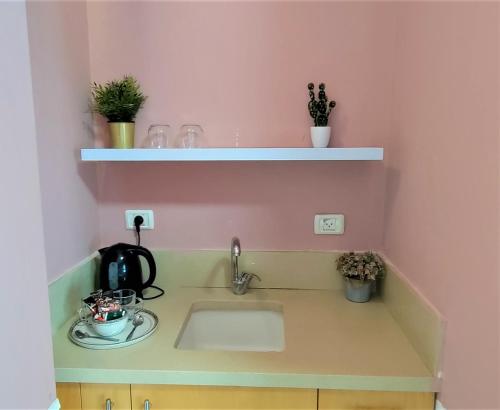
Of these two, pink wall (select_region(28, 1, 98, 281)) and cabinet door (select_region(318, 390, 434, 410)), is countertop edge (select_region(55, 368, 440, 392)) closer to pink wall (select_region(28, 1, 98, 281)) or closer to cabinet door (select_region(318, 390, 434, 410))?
cabinet door (select_region(318, 390, 434, 410))

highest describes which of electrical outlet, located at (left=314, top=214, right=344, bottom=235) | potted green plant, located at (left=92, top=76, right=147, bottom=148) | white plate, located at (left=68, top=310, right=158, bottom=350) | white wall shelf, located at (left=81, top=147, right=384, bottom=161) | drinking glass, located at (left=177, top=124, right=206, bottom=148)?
potted green plant, located at (left=92, top=76, right=147, bottom=148)

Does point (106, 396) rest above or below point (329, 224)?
below

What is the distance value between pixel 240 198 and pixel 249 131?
0.88 feet

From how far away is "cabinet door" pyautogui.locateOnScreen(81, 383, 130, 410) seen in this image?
108 cm

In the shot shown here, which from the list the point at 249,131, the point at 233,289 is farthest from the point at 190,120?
the point at 233,289

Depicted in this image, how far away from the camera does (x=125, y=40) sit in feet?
4.93

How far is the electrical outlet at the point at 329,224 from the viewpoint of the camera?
5.10ft

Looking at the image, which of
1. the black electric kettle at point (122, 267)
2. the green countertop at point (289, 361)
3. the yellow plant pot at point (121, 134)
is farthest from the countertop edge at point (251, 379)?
the yellow plant pot at point (121, 134)

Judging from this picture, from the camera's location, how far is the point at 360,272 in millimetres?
1424

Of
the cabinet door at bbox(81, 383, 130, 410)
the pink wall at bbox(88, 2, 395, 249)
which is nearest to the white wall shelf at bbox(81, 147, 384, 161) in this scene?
the pink wall at bbox(88, 2, 395, 249)

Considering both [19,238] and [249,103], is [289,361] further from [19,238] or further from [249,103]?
[249,103]

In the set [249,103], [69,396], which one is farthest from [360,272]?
[69,396]

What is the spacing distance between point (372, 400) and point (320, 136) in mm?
862

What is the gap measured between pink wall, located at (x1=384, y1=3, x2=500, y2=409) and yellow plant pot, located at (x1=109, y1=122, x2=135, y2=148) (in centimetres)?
98
